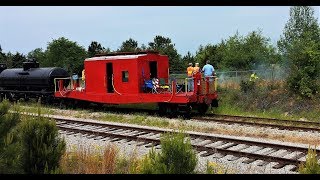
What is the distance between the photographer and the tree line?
1619 cm

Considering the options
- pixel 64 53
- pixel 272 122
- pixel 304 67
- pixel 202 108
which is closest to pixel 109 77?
pixel 202 108

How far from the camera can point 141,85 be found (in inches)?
639

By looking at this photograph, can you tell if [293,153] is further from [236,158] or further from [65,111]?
[65,111]

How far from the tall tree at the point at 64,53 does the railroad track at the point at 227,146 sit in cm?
3207

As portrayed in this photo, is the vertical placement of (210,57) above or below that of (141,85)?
above

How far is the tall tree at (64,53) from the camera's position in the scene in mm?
44469

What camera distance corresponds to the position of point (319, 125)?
12.7 metres

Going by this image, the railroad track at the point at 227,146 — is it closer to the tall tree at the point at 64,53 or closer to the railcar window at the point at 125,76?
the railcar window at the point at 125,76

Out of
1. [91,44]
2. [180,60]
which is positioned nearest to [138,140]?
[180,60]

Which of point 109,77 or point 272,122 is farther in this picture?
point 109,77

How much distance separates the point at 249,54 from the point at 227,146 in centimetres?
2906

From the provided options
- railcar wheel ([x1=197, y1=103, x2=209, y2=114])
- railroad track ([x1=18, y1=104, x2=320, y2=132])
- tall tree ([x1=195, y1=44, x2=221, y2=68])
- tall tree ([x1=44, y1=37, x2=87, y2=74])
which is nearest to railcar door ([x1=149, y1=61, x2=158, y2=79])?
railroad track ([x1=18, y1=104, x2=320, y2=132])

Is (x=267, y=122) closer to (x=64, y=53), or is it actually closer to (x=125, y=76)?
(x=125, y=76)

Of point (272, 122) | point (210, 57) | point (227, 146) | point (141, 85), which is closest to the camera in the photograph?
point (227, 146)
